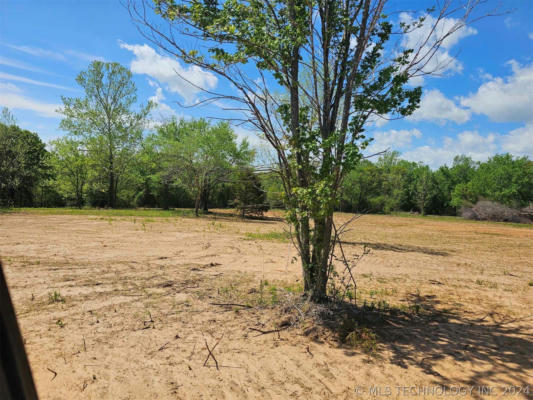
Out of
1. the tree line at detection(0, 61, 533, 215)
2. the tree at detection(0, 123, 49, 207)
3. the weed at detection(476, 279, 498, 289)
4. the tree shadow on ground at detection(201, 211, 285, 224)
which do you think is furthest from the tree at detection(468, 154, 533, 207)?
the tree at detection(0, 123, 49, 207)

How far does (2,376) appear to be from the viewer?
2.29ft

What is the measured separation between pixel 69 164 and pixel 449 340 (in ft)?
103

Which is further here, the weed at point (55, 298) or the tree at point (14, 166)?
the tree at point (14, 166)

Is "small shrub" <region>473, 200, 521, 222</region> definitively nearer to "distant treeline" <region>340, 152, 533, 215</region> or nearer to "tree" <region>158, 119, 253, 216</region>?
"distant treeline" <region>340, 152, 533, 215</region>

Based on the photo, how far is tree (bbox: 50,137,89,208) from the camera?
27.2 meters

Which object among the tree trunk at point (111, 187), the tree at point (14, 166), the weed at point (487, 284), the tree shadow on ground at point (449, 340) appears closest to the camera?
the tree shadow on ground at point (449, 340)

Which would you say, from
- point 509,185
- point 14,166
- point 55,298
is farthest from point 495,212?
point 14,166

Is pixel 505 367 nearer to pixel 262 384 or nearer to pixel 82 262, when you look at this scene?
pixel 262 384

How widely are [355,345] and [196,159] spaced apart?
23082 millimetres

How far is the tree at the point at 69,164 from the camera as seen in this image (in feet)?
89.2

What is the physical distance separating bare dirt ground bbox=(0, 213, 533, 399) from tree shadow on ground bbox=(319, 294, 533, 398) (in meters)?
0.02

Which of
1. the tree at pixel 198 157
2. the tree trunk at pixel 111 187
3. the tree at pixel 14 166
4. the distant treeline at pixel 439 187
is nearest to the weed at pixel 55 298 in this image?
the tree at pixel 198 157

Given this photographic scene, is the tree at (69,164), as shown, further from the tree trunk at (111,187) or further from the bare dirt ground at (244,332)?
the bare dirt ground at (244,332)

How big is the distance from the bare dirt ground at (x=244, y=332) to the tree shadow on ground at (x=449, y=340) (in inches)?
0.9
